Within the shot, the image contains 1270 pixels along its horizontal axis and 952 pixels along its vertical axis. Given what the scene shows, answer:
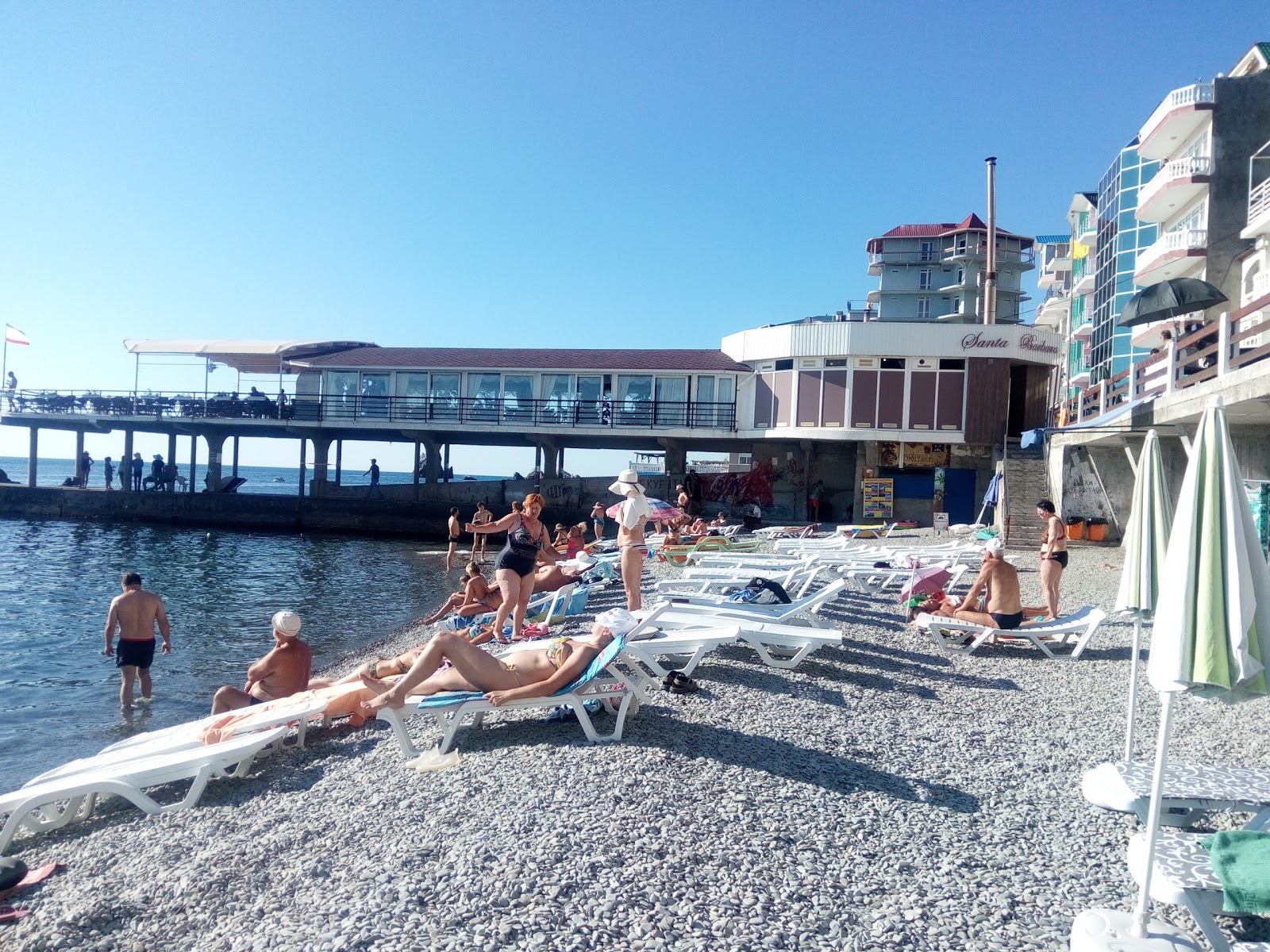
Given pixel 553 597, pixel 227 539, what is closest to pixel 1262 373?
pixel 553 597

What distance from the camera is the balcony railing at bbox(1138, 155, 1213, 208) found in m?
24.0

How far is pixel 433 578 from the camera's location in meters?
20.6

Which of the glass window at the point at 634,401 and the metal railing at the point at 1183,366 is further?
the glass window at the point at 634,401

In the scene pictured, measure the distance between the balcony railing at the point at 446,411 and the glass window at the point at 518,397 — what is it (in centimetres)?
3

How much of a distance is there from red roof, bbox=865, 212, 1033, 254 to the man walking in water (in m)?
60.4

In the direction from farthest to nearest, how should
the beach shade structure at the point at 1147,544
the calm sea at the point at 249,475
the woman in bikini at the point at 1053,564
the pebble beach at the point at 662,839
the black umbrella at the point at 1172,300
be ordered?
the calm sea at the point at 249,475
the black umbrella at the point at 1172,300
the woman in bikini at the point at 1053,564
the beach shade structure at the point at 1147,544
the pebble beach at the point at 662,839

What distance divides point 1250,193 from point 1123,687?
2046cm

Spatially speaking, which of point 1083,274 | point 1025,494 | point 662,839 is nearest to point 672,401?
point 1025,494

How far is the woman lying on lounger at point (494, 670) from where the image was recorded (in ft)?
17.7

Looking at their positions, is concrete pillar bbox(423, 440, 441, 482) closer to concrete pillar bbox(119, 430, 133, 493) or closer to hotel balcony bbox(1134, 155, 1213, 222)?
concrete pillar bbox(119, 430, 133, 493)

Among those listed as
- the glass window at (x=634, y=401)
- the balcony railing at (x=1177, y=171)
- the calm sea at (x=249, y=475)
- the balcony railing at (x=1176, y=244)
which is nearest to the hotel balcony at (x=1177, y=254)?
the balcony railing at (x=1176, y=244)

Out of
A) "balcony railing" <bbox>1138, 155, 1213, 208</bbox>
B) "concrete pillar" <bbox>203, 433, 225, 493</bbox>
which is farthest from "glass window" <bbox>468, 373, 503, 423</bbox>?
"balcony railing" <bbox>1138, 155, 1213, 208</bbox>

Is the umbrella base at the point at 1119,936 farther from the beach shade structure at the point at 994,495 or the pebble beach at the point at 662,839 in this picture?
the beach shade structure at the point at 994,495

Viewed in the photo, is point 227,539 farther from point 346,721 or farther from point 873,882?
point 873,882
